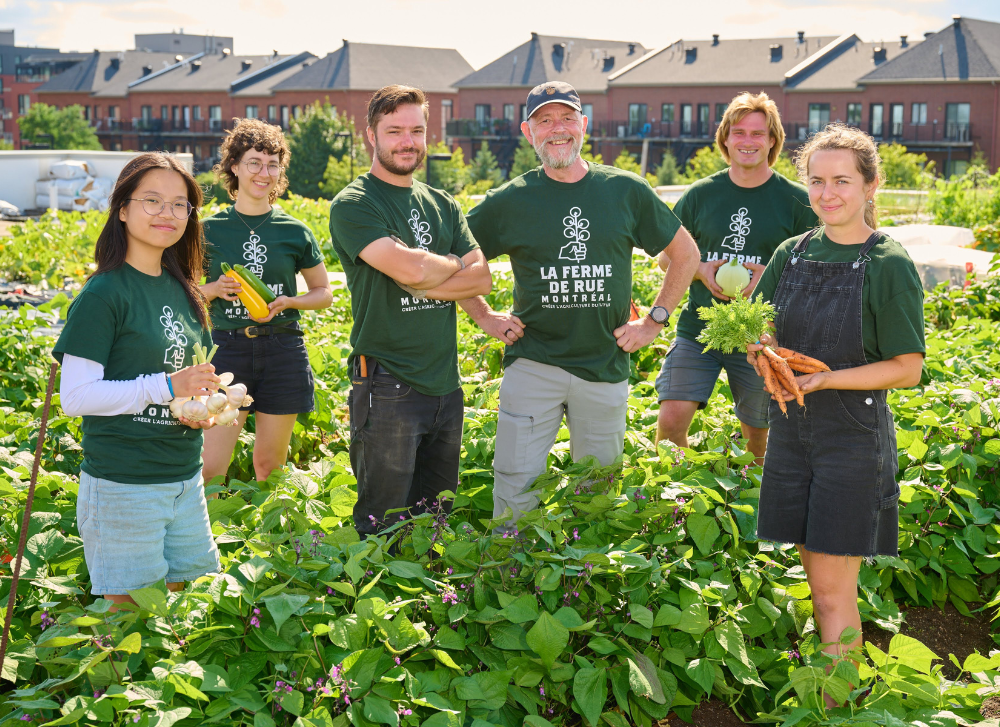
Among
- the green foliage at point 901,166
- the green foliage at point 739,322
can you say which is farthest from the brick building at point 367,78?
the green foliage at point 739,322

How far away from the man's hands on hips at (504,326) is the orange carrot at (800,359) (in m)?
Answer: 1.23

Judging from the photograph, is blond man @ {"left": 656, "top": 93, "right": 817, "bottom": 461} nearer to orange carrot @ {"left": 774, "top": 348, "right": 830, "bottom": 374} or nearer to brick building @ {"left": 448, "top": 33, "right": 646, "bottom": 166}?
orange carrot @ {"left": 774, "top": 348, "right": 830, "bottom": 374}

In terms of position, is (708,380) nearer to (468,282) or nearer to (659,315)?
(659,315)

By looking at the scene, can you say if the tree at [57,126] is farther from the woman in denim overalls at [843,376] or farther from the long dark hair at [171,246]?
the woman in denim overalls at [843,376]

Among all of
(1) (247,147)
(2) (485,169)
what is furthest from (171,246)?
(2) (485,169)

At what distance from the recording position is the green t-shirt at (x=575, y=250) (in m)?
4.04

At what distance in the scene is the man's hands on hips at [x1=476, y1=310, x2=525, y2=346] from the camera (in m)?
4.14

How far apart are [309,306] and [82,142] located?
67485mm

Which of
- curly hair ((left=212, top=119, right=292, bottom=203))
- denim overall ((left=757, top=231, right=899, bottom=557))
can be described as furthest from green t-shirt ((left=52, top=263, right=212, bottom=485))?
denim overall ((left=757, top=231, right=899, bottom=557))

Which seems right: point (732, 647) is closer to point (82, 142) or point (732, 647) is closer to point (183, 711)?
point (183, 711)

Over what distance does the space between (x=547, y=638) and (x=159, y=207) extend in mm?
1905

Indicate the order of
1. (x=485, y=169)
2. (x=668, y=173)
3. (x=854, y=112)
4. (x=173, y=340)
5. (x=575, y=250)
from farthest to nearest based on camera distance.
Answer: (x=854, y=112) → (x=485, y=169) → (x=668, y=173) → (x=575, y=250) → (x=173, y=340)

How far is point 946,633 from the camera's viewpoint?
4.25 m

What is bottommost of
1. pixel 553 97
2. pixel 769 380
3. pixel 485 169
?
pixel 769 380
